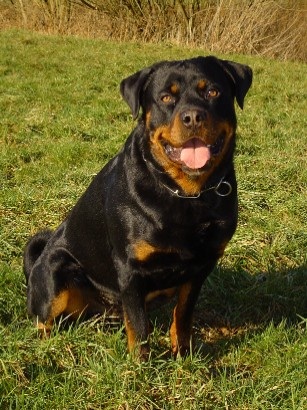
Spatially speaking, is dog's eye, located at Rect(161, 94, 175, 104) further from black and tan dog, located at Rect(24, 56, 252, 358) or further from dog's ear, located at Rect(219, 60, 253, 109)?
dog's ear, located at Rect(219, 60, 253, 109)

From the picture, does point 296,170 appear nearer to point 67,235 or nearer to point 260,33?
point 67,235

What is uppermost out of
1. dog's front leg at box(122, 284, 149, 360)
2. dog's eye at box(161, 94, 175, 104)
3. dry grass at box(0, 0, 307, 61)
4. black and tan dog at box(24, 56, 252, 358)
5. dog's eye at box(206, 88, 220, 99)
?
dog's eye at box(206, 88, 220, 99)

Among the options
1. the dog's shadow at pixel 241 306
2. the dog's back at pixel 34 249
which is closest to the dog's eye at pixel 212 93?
the dog's shadow at pixel 241 306

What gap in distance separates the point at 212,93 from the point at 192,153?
35cm

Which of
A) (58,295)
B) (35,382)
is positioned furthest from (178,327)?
(35,382)

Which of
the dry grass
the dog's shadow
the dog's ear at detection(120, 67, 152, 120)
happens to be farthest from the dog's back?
the dry grass

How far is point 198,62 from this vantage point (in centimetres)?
287

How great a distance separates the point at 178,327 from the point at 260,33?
12884 mm

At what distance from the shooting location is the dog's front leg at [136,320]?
8.98ft

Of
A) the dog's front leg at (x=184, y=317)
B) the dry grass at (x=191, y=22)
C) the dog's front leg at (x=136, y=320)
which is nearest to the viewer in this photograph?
the dog's front leg at (x=136, y=320)

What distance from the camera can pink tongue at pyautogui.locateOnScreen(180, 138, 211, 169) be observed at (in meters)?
2.67

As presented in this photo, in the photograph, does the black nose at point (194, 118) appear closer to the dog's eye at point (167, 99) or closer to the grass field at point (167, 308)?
the dog's eye at point (167, 99)

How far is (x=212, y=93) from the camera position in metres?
2.79

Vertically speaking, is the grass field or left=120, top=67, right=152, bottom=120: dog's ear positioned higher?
left=120, top=67, right=152, bottom=120: dog's ear
